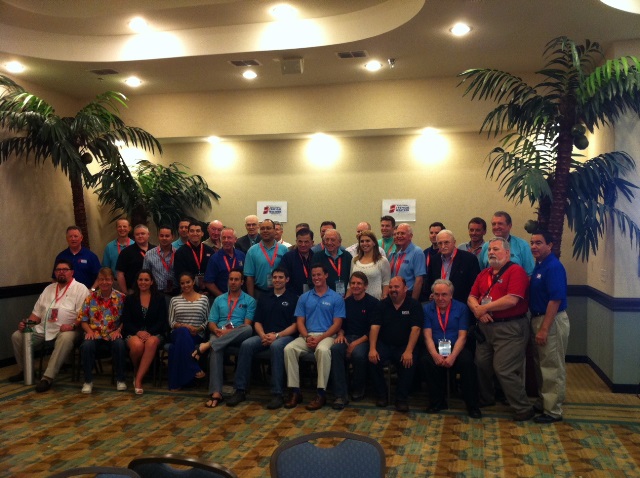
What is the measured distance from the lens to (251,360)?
20.3ft

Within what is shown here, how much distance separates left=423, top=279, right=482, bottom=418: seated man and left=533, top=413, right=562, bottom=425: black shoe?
469 millimetres

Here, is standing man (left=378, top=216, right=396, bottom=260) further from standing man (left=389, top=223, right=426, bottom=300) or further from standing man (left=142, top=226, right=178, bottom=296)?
standing man (left=142, top=226, right=178, bottom=296)

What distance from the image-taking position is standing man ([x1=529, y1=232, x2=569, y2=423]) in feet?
17.5

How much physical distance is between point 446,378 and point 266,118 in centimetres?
452

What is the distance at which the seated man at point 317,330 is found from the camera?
587 centimetres

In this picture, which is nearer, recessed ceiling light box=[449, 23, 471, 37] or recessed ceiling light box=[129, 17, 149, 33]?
recessed ceiling light box=[449, 23, 471, 37]

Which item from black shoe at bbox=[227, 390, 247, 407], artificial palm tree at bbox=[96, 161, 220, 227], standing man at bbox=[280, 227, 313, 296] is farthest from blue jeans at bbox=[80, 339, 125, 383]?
artificial palm tree at bbox=[96, 161, 220, 227]

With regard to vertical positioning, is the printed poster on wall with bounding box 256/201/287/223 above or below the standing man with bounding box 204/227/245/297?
above

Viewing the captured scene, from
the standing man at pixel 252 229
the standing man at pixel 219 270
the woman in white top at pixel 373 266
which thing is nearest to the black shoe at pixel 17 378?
the standing man at pixel 219 270

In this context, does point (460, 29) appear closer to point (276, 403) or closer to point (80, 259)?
point (276, 403)

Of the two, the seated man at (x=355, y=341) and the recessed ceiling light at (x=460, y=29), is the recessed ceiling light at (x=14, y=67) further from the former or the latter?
the recessed ceiling light at (x=460, y=29)

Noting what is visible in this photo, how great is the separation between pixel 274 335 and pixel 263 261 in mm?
880

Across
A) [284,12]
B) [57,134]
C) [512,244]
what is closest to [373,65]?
[284,12]

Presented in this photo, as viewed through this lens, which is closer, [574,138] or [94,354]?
[574,138]
